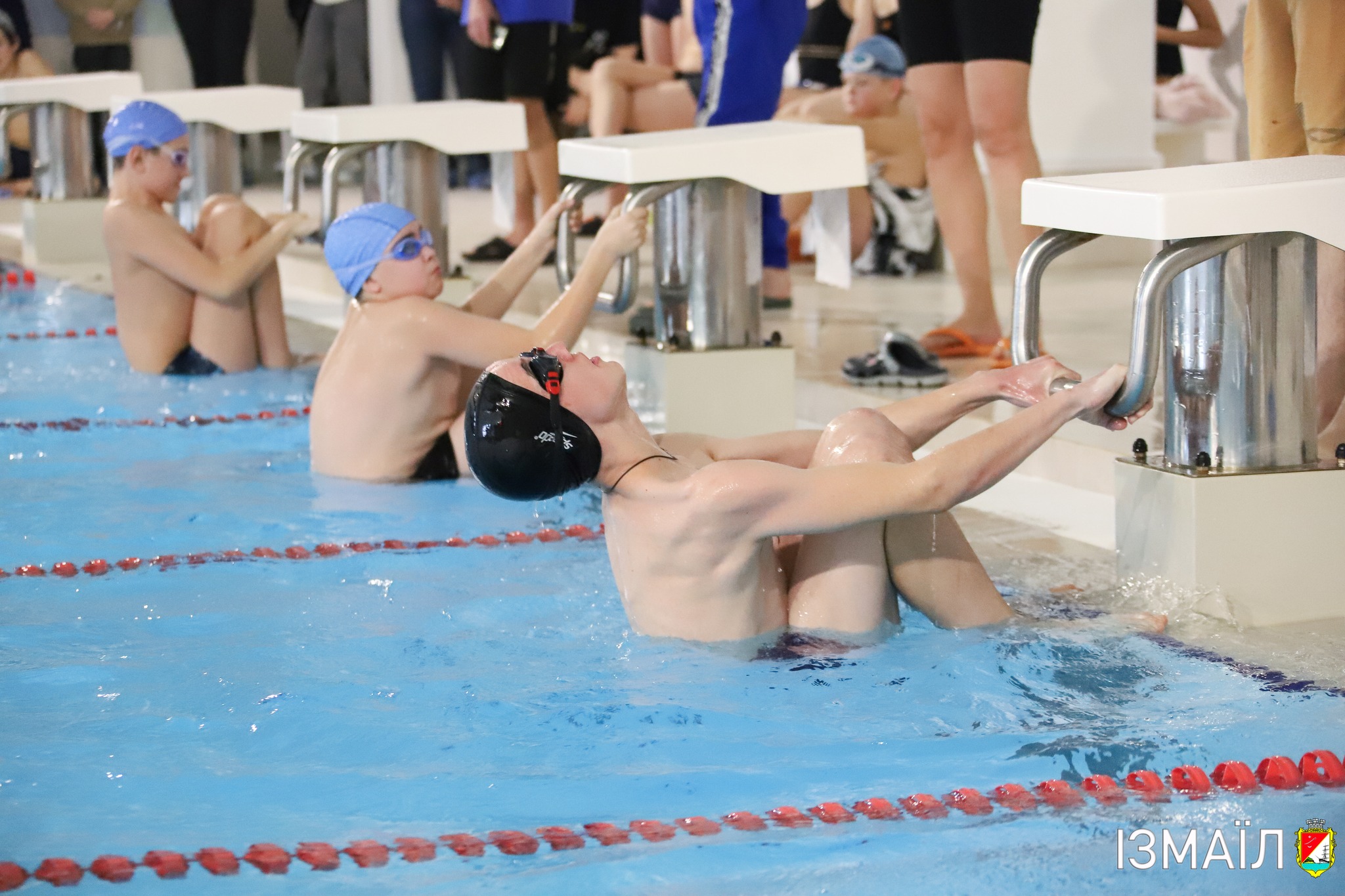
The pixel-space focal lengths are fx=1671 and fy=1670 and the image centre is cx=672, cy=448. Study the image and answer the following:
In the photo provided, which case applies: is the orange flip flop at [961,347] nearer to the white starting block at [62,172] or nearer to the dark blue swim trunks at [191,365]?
the dark blue swim trunks at [191,365]

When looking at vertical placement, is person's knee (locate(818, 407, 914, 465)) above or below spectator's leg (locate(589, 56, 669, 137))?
below


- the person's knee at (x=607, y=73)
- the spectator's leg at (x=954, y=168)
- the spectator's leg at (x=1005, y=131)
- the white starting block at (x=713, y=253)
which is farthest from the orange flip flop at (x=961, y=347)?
the person's knee at (x=607, y=73)

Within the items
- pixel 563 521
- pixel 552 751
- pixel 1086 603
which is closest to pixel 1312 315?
pixel 1086 603

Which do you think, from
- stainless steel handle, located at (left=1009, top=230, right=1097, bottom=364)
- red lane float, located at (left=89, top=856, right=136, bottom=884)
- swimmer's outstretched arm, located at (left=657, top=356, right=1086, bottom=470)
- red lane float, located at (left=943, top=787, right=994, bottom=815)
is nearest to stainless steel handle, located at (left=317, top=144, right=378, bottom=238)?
swimmer's outstretched arm, located at (left=657, top=356, right=1086, bottom=470)

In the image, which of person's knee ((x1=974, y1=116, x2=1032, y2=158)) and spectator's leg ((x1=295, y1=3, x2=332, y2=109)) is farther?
spectator's leg ((x1=295, y1=3, x2=332, y2=109))

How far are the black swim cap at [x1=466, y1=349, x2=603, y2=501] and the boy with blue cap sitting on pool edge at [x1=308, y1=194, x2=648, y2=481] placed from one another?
1.62 m

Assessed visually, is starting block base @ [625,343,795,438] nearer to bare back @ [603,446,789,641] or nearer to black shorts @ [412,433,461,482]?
black shorts @ [412,433,461,482]

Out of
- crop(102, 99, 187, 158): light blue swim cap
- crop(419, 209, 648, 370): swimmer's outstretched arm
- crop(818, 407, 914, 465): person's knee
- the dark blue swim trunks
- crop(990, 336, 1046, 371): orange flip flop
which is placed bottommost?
the dark blue swim trunks

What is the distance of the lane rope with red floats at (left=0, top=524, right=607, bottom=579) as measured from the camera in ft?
13.7

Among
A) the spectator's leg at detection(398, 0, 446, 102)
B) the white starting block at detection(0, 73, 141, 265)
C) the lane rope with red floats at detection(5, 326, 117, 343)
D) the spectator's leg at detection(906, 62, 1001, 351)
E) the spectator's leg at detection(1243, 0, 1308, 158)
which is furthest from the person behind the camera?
the white starting block at detection(0, 73, 141, 265)

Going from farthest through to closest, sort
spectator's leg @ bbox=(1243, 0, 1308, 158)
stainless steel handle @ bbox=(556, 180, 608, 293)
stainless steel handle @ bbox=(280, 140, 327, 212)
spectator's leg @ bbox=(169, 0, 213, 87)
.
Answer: spectator's leg @ bbox=(169, 0, 213, 87) < stainless steel handle @ bbox=(280, 140, 327, 212) < stainless steel handle @ bbox=(556, 180, 608, 293) < spectator's leg @ bbox=(1243, 0, 1308, 158)

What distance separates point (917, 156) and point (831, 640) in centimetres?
542

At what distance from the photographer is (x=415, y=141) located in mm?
6402

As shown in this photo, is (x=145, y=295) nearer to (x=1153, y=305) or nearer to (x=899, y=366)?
(x=899, y=366)
